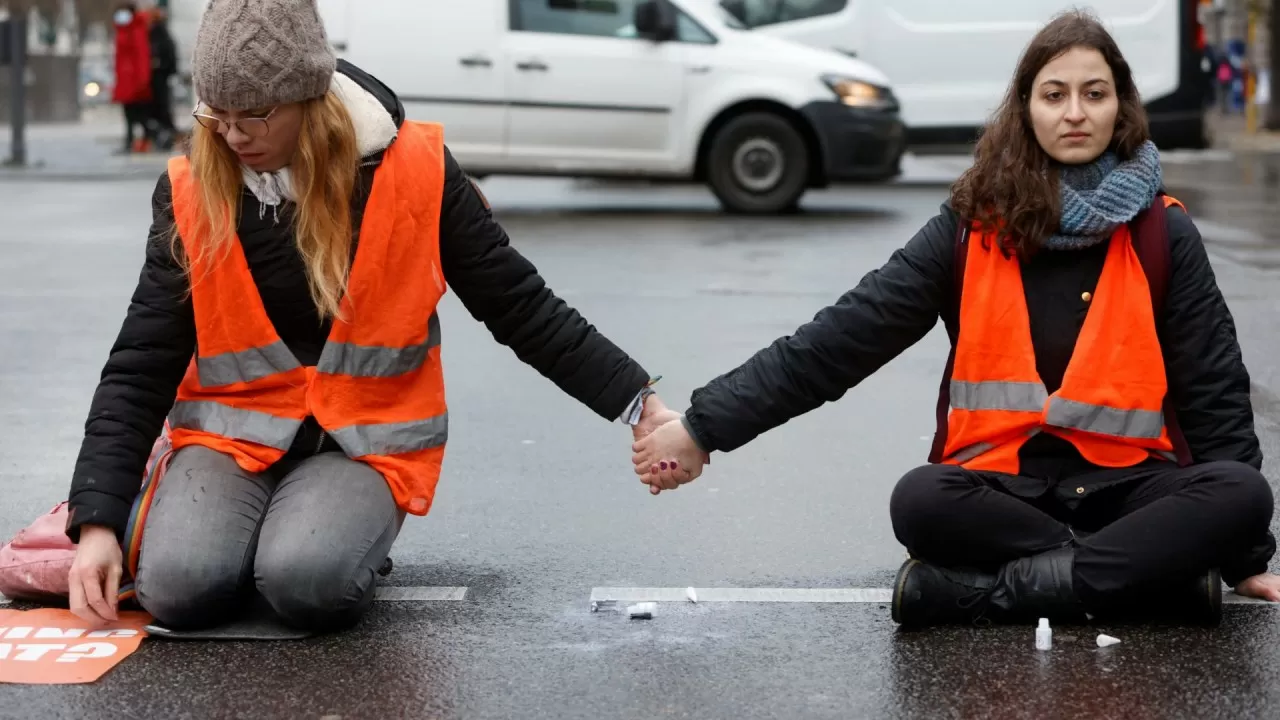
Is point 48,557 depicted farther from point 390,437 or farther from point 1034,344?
point 1034,344

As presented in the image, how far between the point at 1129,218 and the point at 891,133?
9.43 metres

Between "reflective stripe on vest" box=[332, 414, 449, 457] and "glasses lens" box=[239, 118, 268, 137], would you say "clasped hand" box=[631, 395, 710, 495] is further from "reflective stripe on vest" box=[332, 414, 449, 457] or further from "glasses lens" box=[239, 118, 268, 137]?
"glasses lens" box=[239, 118, 268, 137]

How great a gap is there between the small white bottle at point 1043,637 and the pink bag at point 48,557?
5.97 ft

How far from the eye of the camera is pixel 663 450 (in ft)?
13.1

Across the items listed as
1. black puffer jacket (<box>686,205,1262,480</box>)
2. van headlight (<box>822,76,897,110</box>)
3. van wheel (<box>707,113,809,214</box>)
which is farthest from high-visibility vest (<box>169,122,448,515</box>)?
van headlight (<box>822,76,897,110</box>)

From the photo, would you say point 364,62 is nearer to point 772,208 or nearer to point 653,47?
point 653,47

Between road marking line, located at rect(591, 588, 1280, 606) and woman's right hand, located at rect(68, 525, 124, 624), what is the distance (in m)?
1.01

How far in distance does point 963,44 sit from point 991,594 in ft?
41.3

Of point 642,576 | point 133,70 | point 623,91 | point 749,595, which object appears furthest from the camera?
point 133,70

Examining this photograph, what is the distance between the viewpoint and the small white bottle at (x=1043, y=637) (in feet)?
12.0

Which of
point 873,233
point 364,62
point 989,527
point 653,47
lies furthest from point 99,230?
point 989,527

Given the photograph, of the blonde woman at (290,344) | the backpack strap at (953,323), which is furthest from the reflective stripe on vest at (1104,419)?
the blonde woman at (290,344)

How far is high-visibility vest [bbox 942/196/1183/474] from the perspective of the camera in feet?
12.4

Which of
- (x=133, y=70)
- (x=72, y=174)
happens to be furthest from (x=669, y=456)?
(x=133, y=70)
